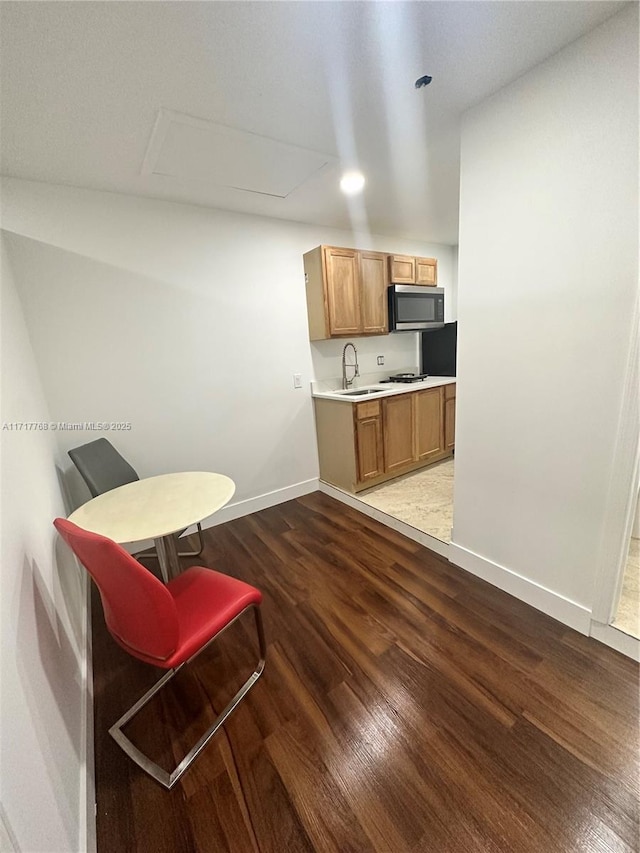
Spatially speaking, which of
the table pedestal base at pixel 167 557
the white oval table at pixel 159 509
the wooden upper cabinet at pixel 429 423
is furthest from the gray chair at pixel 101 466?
the wooden upper cabinet at pixel 429 423

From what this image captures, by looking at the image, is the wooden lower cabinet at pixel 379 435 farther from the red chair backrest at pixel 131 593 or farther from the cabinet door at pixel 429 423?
the red chair backrest at pixel 131 593

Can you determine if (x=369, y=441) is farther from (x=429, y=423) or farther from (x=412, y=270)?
(x=412, y=270)

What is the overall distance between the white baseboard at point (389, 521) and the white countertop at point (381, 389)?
901 millimetres

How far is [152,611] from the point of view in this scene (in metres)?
1.11

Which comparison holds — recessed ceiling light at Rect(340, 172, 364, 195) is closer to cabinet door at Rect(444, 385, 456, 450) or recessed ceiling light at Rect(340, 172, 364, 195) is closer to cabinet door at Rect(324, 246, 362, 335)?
cabinet door at Rect(324, 246, 362, 335)

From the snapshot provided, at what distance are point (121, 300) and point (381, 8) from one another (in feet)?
6.88

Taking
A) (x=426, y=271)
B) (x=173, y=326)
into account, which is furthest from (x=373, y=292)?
(x=173, y=326)

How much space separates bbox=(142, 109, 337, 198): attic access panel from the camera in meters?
1.68

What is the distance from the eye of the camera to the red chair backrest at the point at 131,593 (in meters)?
1.05

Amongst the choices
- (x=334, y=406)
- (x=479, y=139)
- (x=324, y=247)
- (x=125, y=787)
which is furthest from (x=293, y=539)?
(x=479, y=139)

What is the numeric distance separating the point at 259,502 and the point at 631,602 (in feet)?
8.55

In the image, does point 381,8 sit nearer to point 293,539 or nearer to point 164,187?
point 164,187

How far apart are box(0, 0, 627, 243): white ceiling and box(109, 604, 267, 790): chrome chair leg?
2.17m

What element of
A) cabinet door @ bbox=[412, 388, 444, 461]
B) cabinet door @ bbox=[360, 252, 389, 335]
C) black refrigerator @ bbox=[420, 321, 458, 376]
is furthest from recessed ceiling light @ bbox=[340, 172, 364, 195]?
black refrigerator @ bbox=[420, 321, 458, 376]
